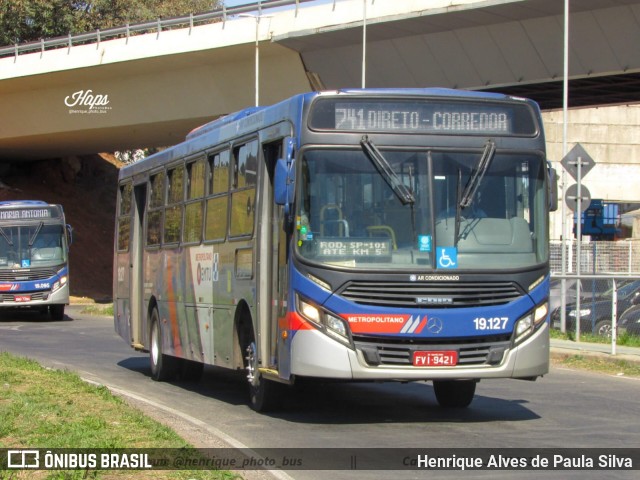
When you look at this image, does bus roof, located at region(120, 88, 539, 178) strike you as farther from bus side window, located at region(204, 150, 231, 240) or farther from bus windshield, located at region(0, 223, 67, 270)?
bus windshield, located at region(0, 223, 67, 270)

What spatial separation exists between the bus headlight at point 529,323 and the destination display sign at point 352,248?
1482 millimetres

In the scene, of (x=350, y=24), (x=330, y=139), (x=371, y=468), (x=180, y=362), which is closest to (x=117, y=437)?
(x=371, y=468)

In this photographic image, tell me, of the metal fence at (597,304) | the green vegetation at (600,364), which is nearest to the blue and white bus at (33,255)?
the metal fence at (597,304)

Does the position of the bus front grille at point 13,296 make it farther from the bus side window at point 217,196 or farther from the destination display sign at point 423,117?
the destination display sign at point 423,117

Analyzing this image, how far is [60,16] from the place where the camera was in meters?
59.3

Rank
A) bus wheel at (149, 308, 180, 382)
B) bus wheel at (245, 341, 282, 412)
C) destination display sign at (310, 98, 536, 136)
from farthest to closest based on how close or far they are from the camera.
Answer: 1. bus wheel at (149, 308, 180, 382)
2. bus wheel at (245, 341, 282, 412)
3. destination display sign at (310, 98, 536, 136)

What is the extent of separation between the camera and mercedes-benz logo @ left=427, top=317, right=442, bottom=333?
10.7 m

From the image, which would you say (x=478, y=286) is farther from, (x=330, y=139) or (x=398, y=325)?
(x=330, y=139)

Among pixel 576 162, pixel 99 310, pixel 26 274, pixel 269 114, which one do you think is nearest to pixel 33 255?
pixel 26 274

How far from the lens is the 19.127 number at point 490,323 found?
1084cm

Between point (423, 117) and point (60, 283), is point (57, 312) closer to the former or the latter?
point (60, 283)

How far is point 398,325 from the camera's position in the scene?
35.0ft

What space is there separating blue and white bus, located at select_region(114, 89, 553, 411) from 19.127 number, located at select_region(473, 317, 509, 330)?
0.01 m

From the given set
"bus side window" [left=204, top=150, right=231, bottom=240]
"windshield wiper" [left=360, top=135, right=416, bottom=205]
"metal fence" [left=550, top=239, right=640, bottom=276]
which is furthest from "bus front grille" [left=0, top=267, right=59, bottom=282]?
"windshield wiper" [left=360, top=135, right=416, bottom=205]
